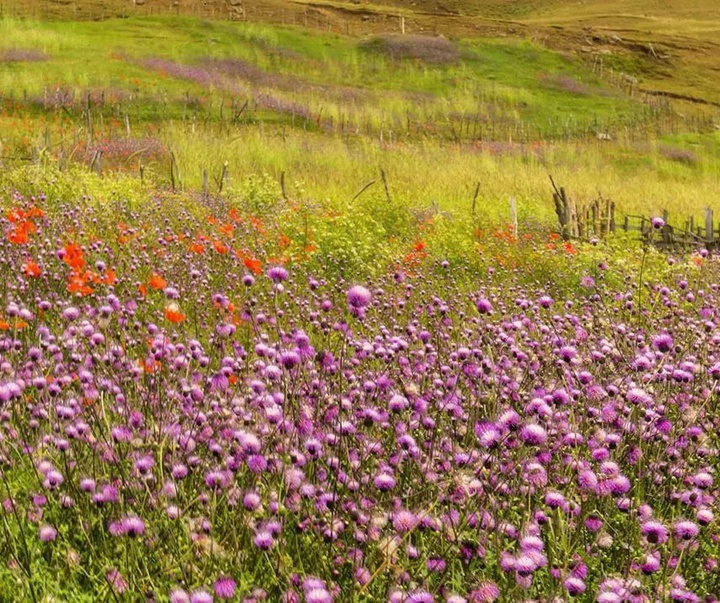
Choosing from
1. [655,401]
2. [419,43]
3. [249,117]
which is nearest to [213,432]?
[655,401]

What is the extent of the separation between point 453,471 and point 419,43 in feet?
155

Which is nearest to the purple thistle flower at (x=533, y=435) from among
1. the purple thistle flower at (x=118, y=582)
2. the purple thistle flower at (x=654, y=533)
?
the purple thistle flower at (x=654, y=533)

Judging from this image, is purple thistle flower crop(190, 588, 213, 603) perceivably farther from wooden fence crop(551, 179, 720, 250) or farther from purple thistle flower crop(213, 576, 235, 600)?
wooden fence crop(551, 179, 720, 250)

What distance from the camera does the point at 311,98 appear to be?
30.8m

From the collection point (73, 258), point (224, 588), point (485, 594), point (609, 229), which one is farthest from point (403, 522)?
point (609, 229)

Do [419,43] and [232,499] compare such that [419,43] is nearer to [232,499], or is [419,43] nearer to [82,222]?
[82,222]

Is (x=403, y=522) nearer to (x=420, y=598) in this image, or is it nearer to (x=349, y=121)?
(x=420, y=598)

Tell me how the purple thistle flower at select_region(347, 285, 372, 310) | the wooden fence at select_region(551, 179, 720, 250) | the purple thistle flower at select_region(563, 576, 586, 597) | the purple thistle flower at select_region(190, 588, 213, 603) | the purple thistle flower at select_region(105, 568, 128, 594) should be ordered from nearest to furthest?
the purple thistle flower at select_region(190, 588, 213, 603) < the purple thistle flower at select_region(563, 576, 586, 597) < the purple thistle flower at select_region(105, 568, 128, 594) < the purple thistle flower at select_region(347, 285, 372, 310) < the wooden fence at select_region(551, 179, 720, 250)

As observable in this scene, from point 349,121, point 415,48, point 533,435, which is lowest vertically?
point 349,121

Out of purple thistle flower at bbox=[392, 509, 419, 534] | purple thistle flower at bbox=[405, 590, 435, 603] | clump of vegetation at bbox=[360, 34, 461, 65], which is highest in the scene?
purple thistle flower at bbox=[405, 590, 435, 603]

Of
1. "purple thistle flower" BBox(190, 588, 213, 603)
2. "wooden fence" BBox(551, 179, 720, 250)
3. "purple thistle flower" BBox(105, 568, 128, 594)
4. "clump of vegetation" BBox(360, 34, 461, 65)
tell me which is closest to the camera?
"purple thistle flower" BBox(190, 588, 213, 603)

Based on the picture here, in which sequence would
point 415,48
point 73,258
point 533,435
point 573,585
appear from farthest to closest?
point 415,48, point 73,258, point 533,435, point 573,585

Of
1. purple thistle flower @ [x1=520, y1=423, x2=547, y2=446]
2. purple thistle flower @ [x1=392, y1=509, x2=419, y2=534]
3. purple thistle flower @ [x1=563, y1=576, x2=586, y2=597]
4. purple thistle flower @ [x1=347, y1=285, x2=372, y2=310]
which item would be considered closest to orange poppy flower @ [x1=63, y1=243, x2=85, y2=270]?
purple thistle flower @ [x1=347, y1=285, x2=372, y2=310]

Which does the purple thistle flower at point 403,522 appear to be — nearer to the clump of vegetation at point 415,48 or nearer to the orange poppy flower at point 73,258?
the orange poppy flower at point 73,258
